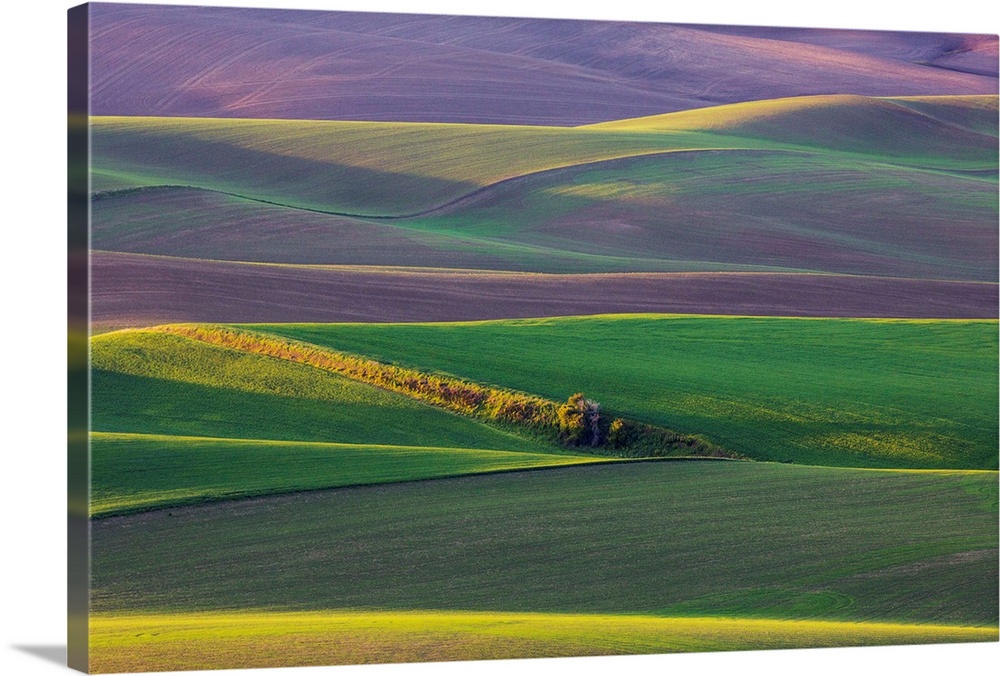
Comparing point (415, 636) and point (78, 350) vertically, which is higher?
point (78, 350)

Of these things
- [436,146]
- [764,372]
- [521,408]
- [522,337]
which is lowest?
[521,408]

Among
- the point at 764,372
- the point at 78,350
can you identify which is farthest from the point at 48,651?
the point at 764,372

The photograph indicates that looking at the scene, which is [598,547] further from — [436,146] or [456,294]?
[436,146]

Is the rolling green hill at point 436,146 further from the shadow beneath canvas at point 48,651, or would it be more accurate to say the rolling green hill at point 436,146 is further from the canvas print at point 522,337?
→ the shadow beneath canvas at point 48,651

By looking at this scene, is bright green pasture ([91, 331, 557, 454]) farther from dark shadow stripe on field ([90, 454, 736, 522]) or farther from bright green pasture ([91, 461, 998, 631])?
bright green pasture ([91, 461, 998, 631])

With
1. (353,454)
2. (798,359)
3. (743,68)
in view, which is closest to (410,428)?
(353,454)

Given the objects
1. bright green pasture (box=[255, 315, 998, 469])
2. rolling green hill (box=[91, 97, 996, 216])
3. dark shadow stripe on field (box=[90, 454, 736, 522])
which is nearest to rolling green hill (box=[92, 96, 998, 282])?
rolling green hill (box=[91, 97, 996, 216])
